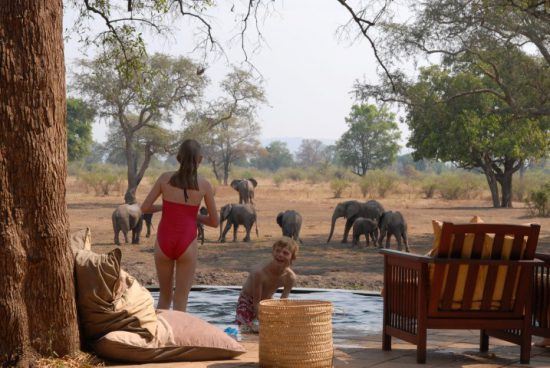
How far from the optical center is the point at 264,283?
304 inches

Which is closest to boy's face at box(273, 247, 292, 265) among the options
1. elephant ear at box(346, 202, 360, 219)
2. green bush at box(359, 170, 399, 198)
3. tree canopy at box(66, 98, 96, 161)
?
elephant ear at box(346, 202, 360, 219)

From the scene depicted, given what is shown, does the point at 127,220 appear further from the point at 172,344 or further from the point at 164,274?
the point at 172,344

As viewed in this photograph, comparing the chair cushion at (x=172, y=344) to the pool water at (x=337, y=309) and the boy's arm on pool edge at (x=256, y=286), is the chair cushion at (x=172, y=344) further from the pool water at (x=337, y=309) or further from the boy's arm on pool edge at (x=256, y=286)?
the pool water at (x=337, y=309)

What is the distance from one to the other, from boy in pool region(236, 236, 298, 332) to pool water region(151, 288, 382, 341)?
38cm

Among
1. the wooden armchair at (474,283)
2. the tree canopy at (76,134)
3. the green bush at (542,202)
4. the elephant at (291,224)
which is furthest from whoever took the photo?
the tree canopy at (76,134)

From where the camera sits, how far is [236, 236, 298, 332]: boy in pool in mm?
7535

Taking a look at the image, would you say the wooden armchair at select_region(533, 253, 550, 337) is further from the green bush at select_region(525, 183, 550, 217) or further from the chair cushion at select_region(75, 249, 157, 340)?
the green bush at select_region(525, 183, 550, 217)

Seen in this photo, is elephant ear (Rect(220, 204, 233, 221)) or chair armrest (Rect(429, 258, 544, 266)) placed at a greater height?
elephant ear (Rect(220, 204, 233, 221))

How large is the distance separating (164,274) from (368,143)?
77761 mm

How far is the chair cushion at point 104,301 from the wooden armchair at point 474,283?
160 cm

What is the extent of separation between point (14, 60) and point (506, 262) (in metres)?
3.07

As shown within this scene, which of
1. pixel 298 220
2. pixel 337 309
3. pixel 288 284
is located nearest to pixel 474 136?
pixel 298 220

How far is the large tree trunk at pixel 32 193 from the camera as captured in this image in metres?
5.69

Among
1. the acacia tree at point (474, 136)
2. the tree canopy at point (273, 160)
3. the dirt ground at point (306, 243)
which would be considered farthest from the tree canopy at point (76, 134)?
the tree canopy at point (273, 160)
